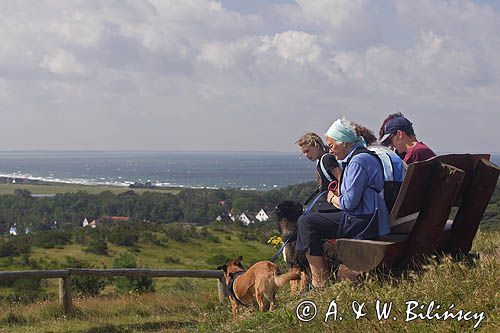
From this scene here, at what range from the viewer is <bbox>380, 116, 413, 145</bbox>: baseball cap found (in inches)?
255

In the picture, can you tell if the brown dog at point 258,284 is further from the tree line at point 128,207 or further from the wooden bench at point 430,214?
the tree line at point 128,207

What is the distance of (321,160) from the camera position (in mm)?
6137

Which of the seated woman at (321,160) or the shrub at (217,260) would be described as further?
the shrub at (217,260)

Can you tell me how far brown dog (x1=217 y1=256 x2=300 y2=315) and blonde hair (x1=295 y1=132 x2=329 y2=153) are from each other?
129 centimetres

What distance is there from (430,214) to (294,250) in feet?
5.29

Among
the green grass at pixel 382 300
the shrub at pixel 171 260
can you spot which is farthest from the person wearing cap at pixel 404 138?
the shrub at pixel 171 260

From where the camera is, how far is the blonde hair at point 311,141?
6.51 m

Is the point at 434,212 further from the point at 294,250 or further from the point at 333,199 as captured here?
the point at 294,250

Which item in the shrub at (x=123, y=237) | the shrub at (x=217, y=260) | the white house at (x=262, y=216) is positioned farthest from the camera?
the white house at (x=262, y=216)

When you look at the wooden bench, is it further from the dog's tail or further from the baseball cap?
the baseball cap

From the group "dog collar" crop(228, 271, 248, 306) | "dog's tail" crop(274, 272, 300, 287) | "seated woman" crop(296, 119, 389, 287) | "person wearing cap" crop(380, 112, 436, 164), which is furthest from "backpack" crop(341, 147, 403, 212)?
"dog collar" crop(228, 271, 248, 306)

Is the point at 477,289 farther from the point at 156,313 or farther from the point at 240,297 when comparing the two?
the point at 156,313

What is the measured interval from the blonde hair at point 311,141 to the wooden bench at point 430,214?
118 centimetres

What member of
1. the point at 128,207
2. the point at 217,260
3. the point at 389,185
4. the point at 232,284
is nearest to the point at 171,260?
the point at 217,260
